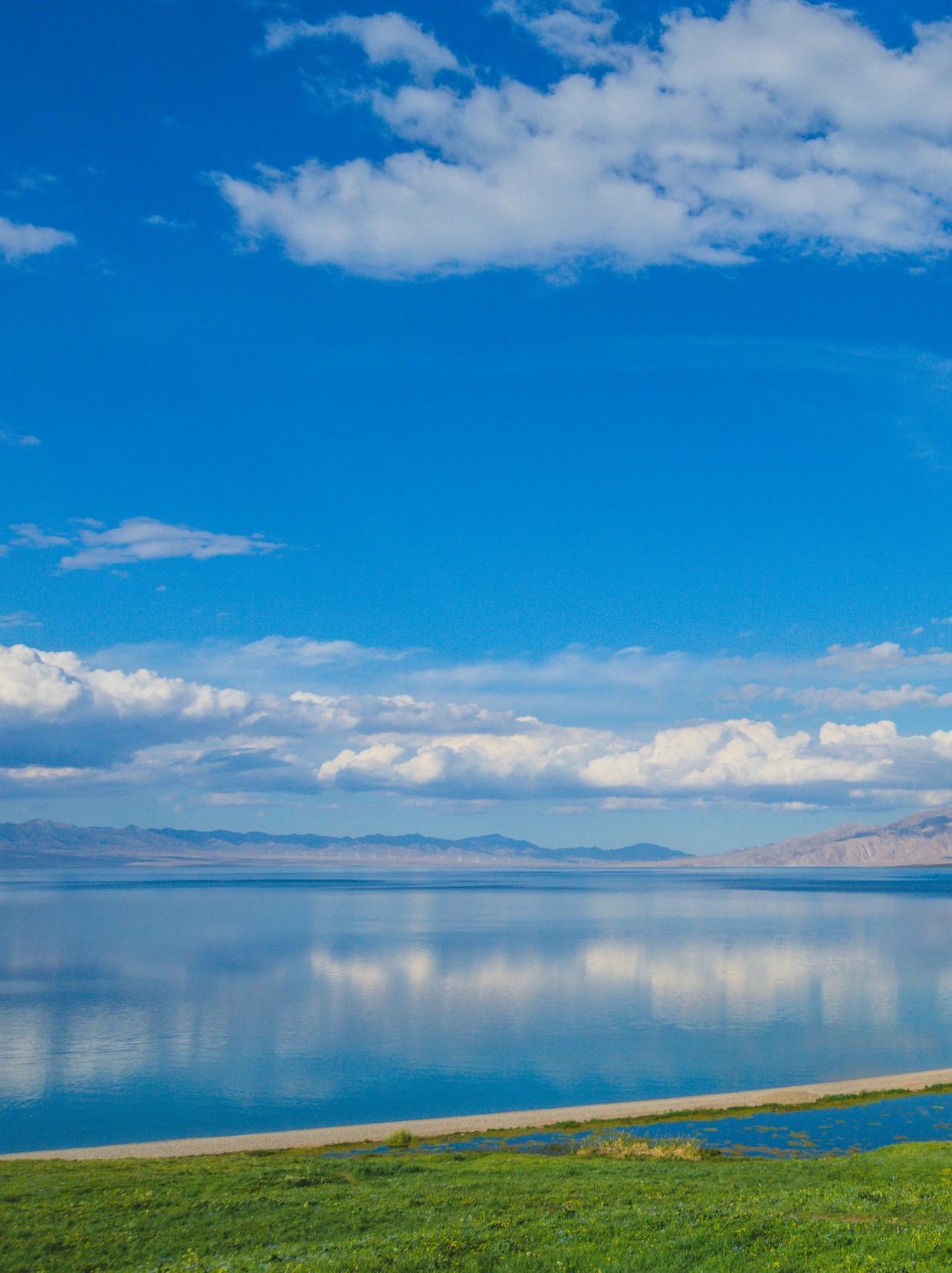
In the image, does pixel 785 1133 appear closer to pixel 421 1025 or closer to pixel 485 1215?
A: pixel 485 1215

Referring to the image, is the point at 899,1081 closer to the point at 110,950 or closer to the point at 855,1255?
the point at 855,1255

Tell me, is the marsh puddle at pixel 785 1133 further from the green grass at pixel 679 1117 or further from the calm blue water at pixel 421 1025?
the calm blue water at pixel 421 1025

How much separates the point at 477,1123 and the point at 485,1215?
24436mm

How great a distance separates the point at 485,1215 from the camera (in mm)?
25703

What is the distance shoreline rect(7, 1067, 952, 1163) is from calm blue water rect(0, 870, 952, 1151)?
2608 millimetres

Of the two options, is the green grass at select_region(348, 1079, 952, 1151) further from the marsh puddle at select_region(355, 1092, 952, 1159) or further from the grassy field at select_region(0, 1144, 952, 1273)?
the grassy field at select_region(0, 1144, 952, 1273)

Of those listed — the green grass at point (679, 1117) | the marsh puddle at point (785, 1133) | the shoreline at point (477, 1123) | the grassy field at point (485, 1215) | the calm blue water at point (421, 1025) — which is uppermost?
the grassy field at point (485, 1215)

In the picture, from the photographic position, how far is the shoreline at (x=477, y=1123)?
44031 millimetres

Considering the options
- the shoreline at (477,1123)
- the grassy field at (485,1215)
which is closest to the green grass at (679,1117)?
the shoreline at (477,1123)

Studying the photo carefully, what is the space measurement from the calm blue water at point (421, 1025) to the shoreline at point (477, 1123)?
261 cm

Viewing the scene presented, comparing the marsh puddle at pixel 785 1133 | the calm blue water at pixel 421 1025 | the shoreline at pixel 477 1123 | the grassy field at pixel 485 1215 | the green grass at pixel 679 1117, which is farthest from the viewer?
the calm blue water at pixel 421 1025

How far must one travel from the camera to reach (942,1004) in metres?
88.0

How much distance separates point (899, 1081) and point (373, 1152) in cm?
3489

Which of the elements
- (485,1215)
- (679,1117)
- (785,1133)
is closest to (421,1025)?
(679,1117)
